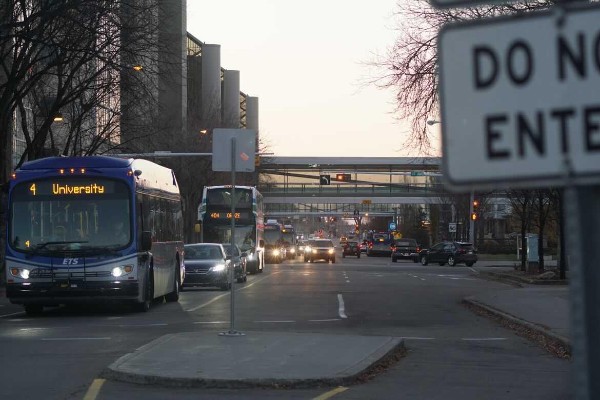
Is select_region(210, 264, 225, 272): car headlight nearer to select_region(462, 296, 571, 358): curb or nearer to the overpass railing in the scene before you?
select_region(462, 296, 571, 358): curb

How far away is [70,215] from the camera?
65.9 feet

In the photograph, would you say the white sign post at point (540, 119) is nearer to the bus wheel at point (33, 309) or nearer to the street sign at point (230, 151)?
the street sign at point (230, 151)

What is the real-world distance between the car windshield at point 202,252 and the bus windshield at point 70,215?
10632 mm

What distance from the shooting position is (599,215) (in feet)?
10.1

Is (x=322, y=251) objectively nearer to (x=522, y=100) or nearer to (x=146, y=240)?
(x=146, y=240)

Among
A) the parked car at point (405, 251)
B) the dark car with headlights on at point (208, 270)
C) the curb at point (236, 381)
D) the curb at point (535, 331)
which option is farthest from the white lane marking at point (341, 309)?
the parked car at point (405, 251)

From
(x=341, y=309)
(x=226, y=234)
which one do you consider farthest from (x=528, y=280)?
(x=226, y=234)

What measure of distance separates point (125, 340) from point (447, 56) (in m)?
12.9

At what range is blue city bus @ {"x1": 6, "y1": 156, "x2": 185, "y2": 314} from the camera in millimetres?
19766

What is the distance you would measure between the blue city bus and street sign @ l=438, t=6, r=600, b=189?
17341mm

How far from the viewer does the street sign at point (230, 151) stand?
14852 mm

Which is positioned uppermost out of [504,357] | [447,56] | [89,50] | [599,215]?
[89,50]

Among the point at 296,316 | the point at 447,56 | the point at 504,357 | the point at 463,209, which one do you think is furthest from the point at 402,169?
the point at 447,56

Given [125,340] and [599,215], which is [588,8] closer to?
[599,215]
